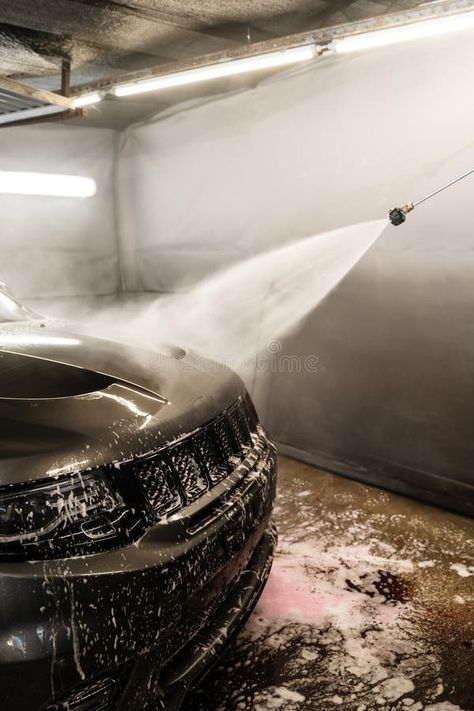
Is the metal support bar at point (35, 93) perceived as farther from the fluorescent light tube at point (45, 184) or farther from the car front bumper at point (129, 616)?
the car front bumper at point (129, 616)

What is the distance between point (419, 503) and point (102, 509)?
3.48 metres

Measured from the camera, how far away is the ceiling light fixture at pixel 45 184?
21.6ft

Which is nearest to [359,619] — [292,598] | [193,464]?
[292,598]

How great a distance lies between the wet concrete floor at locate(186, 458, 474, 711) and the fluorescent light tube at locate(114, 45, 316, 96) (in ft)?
11.2

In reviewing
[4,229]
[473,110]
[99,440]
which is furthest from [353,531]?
[4,229]

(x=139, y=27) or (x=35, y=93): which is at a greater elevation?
(x=139, y=27)

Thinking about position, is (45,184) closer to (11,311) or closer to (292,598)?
(11,311)

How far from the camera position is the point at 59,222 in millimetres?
7195

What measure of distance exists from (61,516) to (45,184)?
6.25 meters

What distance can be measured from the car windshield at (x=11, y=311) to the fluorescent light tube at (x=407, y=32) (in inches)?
106

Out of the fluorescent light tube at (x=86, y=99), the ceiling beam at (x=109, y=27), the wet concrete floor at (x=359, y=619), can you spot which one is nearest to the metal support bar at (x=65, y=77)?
the fluorescent light tube at (x=86, y=99)

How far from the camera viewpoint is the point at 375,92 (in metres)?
4.31

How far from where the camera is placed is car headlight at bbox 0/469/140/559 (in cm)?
161

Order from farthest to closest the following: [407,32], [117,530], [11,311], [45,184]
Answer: [45,184], [11,311], [407,32], [117,530]
